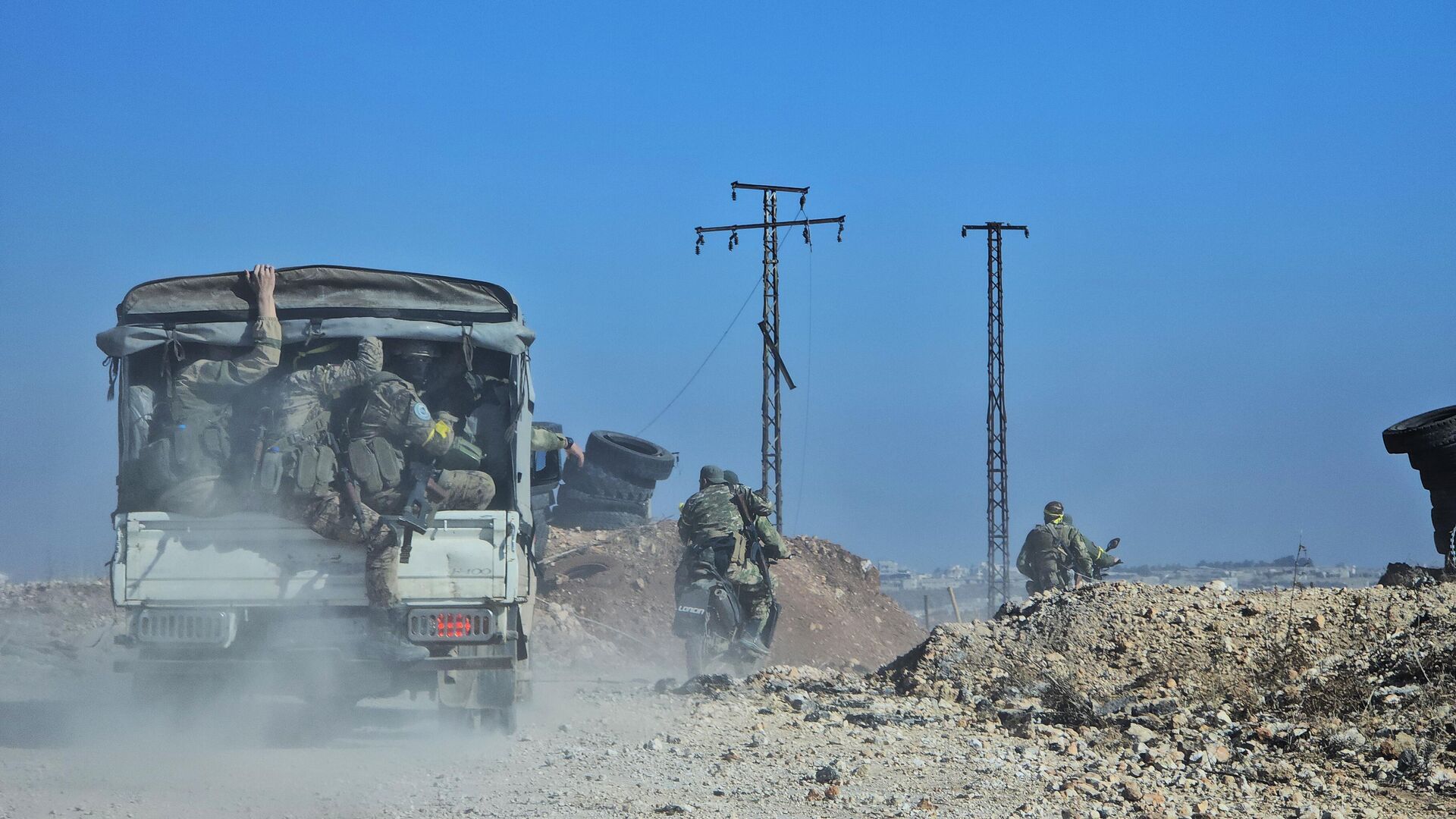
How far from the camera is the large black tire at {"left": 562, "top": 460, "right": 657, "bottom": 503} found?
21984 millimetres

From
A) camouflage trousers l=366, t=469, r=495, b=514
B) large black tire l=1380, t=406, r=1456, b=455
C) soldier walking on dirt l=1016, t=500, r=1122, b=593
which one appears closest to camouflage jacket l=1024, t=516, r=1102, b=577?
soldier walking on dirt l=1016, t=500, r=1122, b=593

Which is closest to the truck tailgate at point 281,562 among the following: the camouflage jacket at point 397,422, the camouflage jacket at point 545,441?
the camouflage jacket at point 397,422

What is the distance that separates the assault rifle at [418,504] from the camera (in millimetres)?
8148

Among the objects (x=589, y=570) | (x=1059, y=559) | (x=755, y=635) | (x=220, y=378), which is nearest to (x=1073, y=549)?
(x=1059, y=559)

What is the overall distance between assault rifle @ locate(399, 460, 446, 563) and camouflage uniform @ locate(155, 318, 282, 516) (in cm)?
100

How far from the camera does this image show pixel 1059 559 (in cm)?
1602

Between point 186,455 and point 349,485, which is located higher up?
point 186,455

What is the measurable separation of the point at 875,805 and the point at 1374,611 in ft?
17.7

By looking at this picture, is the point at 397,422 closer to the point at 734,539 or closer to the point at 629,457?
the point at 734,539

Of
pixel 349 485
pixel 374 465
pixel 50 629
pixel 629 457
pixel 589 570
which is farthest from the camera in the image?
pixel 629 457

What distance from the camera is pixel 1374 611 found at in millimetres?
10023

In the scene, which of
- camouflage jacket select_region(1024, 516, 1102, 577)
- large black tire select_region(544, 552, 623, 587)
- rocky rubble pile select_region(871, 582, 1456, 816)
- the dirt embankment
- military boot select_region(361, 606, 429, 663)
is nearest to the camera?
rocky rubble pile select_region(871, 582, 1456, 816)

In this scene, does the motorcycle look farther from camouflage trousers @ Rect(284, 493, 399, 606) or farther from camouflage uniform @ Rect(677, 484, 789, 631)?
camouflage trousers @ Rect(284, 493, 399, 606)

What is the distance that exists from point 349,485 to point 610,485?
1370cm
